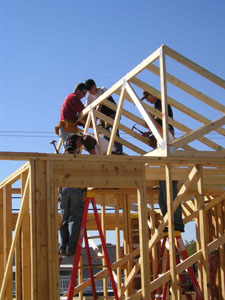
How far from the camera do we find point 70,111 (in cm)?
1205

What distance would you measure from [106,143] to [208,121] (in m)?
2.40

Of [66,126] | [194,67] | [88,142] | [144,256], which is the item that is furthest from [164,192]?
[66,126]

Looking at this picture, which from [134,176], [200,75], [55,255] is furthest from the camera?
[200,75]

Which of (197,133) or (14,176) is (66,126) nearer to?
(14,176)

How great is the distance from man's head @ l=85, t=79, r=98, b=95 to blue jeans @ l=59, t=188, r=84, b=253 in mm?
3785

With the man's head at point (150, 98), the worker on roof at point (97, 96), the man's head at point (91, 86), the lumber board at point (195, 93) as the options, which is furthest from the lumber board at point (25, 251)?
the man's head at point (91, 86)

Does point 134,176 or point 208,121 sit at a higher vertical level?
point 208,121

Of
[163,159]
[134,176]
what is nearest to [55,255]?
[134,176]

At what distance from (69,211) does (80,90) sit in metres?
3.67

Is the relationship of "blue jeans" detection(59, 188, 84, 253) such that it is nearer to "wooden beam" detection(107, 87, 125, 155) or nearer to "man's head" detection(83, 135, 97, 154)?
"man's head" detection(83, 135, 97, 154)

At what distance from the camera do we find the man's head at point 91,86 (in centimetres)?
1249

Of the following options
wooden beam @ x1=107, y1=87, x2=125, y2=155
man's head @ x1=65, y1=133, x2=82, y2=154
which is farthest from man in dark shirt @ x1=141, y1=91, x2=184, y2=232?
man's head @ x1=65, y1=133, x2=82, y2=154

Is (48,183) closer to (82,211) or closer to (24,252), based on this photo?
(82,211)

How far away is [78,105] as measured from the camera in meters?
12.0
